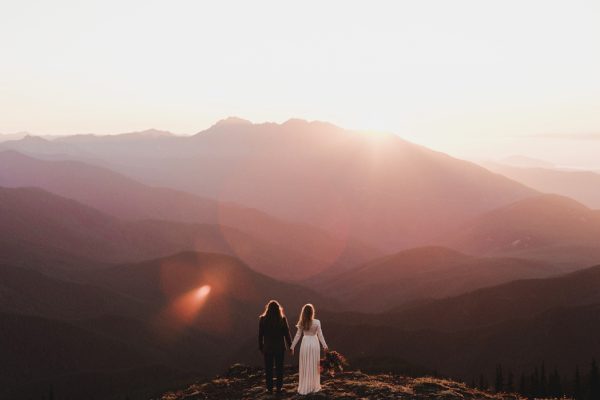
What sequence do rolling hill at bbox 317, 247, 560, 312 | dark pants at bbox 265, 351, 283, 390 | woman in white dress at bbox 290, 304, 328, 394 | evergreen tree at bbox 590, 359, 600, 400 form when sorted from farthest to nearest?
rolling hill at bbox 317, 247, 560, 312, evergreen tree at bbox 590, 359, 600, 400, dark pants at bbox 265, 351, 283, 390, woman in white dress at bbox 290, 304, 328, 394

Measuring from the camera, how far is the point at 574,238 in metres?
150

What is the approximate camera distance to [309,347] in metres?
15.1

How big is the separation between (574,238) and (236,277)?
9487 centimetres

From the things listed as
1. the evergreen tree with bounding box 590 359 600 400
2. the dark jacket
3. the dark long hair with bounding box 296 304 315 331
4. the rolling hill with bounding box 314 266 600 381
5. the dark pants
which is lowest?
the rolling hill with bounding box 314 266 600 381

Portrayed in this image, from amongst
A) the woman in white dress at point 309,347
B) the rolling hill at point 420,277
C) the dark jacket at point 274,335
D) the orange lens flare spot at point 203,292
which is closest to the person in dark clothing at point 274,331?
the dark jacket at point 274,335

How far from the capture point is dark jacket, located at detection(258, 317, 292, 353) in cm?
1548

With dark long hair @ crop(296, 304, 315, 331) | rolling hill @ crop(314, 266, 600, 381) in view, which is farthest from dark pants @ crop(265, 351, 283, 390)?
rolling hill @ crop(314, 266, 600, 381)

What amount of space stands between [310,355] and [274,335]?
3.65 feet

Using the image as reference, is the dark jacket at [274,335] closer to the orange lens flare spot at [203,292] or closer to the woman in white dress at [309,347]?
the woman in white dress at [309,347]

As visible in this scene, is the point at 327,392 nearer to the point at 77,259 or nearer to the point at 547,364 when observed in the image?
the point at 547,364

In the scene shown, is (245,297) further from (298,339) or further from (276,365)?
(298,339)

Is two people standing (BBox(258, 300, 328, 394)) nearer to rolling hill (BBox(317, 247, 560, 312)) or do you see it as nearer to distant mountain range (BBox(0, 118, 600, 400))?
distant mountain range (BBox(0, 118, 600, 400))

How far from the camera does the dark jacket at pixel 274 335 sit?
50.8ft

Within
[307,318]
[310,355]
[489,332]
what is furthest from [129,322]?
[307,318]
